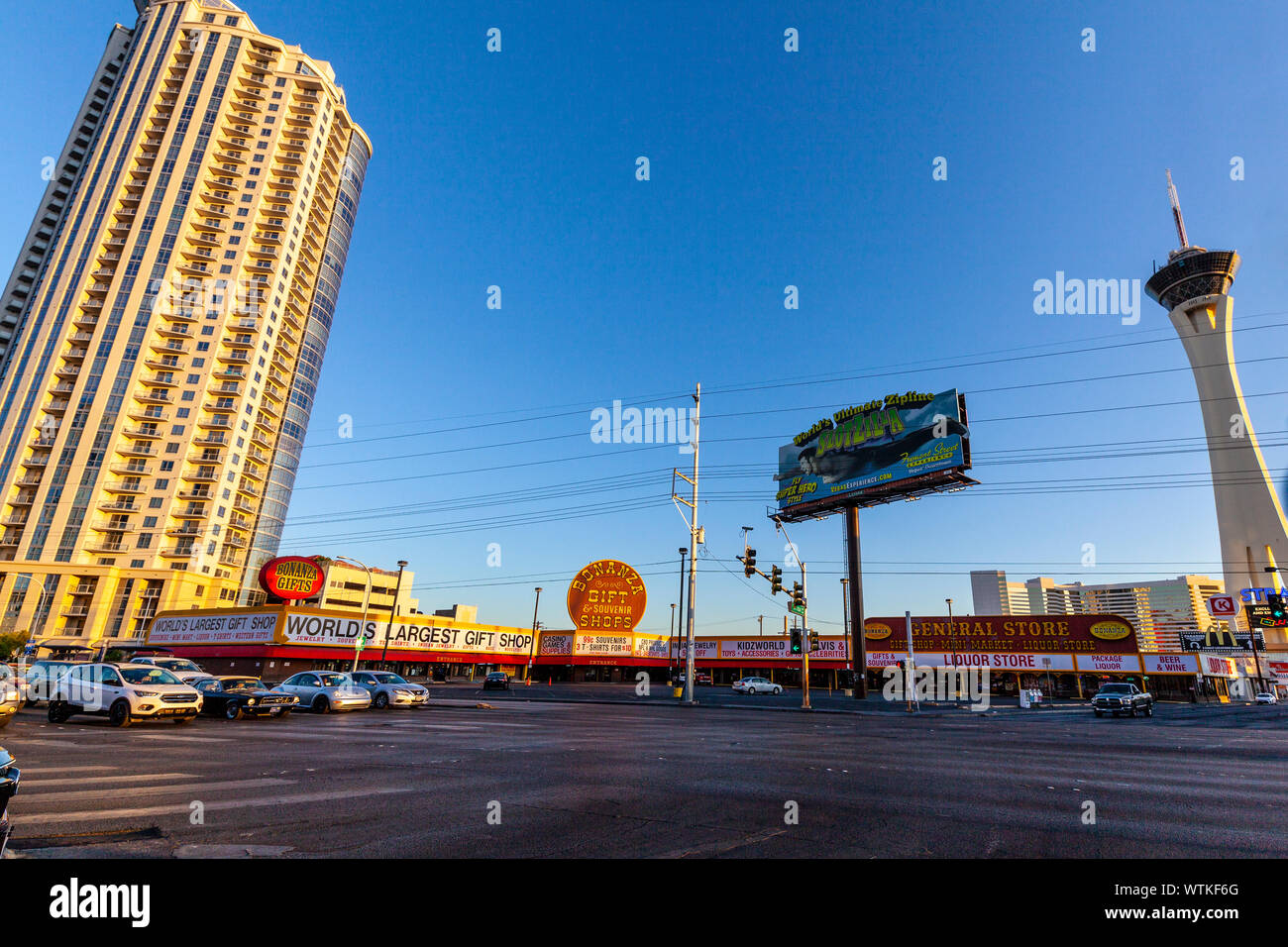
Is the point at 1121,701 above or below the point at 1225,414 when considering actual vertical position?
below

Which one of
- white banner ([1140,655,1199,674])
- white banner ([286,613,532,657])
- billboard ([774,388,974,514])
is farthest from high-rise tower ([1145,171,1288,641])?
white banner ([286,613,532,657])

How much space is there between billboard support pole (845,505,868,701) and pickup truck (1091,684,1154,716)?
1404 centimetres

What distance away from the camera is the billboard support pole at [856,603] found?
1715 inches

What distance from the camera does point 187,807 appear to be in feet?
20.9

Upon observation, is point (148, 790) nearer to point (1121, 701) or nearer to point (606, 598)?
point (1121, 701)

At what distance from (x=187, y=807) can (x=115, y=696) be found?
1322cm

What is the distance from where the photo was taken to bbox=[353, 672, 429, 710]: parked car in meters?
25.5

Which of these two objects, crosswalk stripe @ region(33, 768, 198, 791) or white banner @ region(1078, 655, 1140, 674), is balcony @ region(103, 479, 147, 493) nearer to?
crosswalk stripe @ region(33, 768, 198, 791)

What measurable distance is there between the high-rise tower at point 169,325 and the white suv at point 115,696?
70.3 metres

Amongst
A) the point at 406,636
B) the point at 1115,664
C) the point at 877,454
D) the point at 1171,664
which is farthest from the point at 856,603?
the point at 406,636

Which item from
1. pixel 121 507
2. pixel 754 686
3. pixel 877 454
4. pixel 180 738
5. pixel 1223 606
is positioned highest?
pixel 877 454

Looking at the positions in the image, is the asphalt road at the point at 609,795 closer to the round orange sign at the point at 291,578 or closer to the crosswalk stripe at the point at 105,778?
the crosswalk stripe at the point at 105,778

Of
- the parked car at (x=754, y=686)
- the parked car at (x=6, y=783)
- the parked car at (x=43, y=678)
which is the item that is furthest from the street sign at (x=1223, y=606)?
the parked car at (x=43, y=678)

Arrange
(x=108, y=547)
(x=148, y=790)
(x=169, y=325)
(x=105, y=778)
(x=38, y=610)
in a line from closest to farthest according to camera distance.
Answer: (x=148, y=790) < (x=105, y=778) < (x=38, y=610) < (x=108, y=547) < (x=169, y=325)
